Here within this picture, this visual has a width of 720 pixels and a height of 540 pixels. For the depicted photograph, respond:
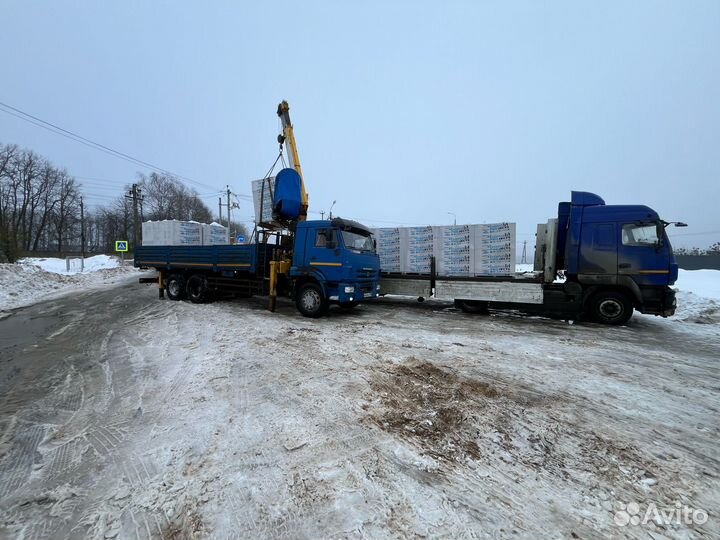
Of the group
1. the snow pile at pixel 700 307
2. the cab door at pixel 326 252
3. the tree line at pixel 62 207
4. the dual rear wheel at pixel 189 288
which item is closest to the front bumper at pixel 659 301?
the snow pile at pixel 700 307

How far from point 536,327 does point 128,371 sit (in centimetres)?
859

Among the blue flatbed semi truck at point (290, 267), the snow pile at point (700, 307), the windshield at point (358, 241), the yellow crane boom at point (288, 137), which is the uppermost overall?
the yellow crane boom at point (288, 137)

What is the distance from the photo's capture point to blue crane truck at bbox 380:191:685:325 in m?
7.98

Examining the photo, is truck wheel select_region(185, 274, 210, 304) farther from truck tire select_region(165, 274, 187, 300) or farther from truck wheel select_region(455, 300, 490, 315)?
truck wheel select_region(455, 300, 490, 315)

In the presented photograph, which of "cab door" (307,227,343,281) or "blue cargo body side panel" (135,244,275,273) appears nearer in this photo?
"cab door" (307,227,343,281)

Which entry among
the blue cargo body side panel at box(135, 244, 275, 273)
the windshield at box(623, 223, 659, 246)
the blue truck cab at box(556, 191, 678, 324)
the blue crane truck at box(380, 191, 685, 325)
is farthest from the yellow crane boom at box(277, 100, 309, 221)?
the windshield at box(623, 223, 659, 246)

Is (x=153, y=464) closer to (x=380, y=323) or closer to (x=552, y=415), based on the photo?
(x=552, y=415)

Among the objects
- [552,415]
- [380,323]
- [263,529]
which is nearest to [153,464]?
[263,529]

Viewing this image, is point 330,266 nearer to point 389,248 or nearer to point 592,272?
point 389,248

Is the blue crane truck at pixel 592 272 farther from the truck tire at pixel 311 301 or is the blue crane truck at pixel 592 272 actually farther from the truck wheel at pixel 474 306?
the truck tire at pixel 311 301

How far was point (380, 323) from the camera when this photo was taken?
827 centimetres

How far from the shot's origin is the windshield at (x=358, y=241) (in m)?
8.88

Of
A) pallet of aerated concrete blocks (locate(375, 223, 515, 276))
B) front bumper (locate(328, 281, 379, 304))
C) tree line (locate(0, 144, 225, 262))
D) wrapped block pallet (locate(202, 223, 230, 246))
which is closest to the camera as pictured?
front bumper (locate(328, 281, 379, 304))

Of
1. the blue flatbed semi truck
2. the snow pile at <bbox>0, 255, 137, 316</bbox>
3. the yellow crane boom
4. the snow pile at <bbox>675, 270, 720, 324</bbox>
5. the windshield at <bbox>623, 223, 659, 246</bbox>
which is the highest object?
the yellow crane boom
